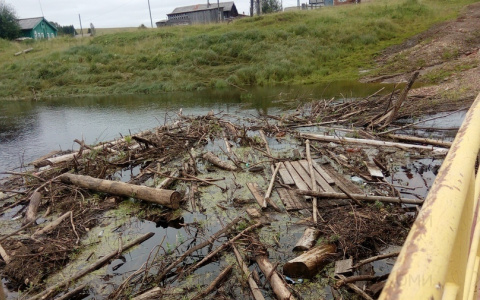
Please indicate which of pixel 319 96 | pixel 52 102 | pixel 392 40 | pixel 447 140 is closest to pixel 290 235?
pixel 447 140

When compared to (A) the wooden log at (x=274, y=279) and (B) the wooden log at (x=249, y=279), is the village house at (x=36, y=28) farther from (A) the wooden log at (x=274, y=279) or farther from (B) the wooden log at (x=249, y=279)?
(A) the wooden log at (x=274, y=279)

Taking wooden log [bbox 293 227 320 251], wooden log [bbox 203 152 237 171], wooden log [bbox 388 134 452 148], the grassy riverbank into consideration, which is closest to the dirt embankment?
the grassy riverbank

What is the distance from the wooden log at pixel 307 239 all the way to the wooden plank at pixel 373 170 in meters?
2.23

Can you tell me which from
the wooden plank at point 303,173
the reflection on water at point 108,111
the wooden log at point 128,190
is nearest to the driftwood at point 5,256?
the wooden log at point 128,190

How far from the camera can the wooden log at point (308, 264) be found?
376 centimetres

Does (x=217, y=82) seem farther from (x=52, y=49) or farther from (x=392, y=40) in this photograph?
(x=52, y=49)

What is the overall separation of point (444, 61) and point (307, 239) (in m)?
15.3

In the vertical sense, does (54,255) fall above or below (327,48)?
below

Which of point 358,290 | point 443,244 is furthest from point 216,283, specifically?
point 443,244

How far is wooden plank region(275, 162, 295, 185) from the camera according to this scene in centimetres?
608

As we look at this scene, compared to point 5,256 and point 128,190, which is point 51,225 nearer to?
point 5,256

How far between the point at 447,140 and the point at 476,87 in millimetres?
4465

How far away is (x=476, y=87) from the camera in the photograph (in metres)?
10.4

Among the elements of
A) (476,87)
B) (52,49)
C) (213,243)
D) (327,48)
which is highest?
(52,49)
